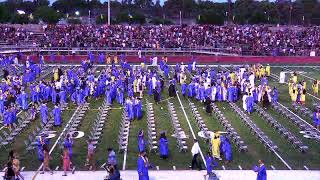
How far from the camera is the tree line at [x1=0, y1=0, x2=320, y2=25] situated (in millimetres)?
84562

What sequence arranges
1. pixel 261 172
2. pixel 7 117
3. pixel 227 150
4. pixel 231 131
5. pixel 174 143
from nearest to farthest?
pixel 261 172 → pixel 227 150 → pixel 174 143 → pixel 231 131 → pixel 7 117

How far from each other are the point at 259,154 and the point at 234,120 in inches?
218

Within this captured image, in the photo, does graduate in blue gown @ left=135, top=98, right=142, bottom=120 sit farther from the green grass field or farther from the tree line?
the tree line

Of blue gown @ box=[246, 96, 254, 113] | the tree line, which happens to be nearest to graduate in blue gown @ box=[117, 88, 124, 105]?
blue gown @ box=[246, 96, 254, 113]

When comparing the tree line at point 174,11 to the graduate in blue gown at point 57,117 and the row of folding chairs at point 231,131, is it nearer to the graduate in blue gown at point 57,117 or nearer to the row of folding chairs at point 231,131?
the row of folding chairs at point 231,131

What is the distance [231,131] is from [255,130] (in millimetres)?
984

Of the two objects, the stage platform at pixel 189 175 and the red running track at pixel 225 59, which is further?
the red running track at pixel 225 59

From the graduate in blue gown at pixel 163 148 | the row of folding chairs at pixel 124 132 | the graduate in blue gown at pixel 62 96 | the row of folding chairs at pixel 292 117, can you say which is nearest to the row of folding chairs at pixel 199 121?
the graduate in blue gown at pixel 163 148

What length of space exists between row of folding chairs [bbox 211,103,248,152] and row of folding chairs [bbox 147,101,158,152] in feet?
9.14

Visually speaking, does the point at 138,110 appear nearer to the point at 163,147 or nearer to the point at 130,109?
the point at 130,109

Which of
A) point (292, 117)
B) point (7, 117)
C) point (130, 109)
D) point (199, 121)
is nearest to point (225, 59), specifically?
point (292, 117)

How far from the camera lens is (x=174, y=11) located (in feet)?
398

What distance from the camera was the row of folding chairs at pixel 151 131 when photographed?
1946cm

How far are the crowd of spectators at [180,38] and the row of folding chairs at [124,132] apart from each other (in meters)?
31.9
